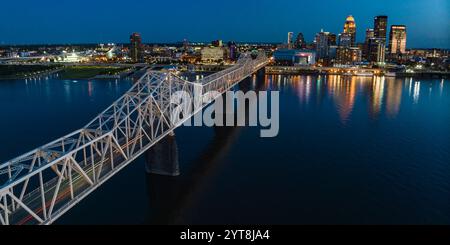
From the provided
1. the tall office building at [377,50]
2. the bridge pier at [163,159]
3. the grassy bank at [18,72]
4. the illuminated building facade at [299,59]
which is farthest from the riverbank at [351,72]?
the bridge pier at [163,159]

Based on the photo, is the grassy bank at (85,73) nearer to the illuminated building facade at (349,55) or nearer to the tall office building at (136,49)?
the tall office building at (136,49)

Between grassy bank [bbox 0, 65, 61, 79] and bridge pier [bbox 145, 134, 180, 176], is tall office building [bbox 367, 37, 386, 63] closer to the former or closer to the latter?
grassy bank [bbox 0, 65, 61, 79]

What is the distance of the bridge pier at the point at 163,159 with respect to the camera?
21359mm

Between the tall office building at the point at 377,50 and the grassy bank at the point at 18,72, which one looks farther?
the tall office building at the point at 377,50

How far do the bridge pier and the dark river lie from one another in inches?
3.7

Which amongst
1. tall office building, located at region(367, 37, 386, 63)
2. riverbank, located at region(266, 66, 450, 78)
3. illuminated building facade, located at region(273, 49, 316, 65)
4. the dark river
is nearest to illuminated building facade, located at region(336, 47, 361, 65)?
tall office building, located at region(367, 37, 386, 63)

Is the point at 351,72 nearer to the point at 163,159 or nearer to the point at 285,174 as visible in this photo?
the point at 285,174

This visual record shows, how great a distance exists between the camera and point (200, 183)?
21.0m

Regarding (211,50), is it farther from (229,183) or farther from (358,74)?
(229,183)

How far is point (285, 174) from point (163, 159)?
7.78 meters

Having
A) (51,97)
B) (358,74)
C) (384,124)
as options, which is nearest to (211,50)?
(358,74)

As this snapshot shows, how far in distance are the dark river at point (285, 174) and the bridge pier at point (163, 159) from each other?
9 centimetres

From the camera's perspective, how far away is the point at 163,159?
850 inches
